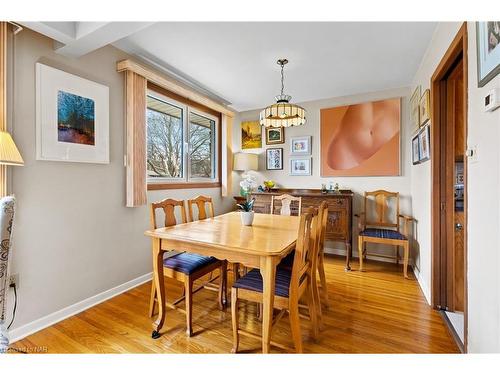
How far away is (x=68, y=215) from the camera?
6.94 ft

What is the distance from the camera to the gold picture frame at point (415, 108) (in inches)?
112

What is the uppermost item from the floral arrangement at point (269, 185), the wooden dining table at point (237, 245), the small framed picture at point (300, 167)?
the small framed picture at point (300, 167)

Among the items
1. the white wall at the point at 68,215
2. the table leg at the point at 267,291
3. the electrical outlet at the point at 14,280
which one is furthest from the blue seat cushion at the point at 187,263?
the electrical outlet at the point at 14,280

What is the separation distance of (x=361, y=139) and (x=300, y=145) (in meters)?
0.94

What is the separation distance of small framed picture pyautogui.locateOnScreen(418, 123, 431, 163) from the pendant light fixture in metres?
1.21

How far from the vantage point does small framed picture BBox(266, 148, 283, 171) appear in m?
4.37

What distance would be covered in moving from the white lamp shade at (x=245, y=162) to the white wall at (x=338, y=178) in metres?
0.20

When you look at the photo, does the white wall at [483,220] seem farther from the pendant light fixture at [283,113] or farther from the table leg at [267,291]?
the pendant light fixture at [283,113]

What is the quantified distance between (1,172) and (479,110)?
2.97 metres

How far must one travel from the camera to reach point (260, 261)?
1497 millimetres

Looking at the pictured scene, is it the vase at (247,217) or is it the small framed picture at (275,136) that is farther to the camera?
the small framed picture at (275,136)

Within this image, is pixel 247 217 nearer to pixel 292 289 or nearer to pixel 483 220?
pixel 292 289
